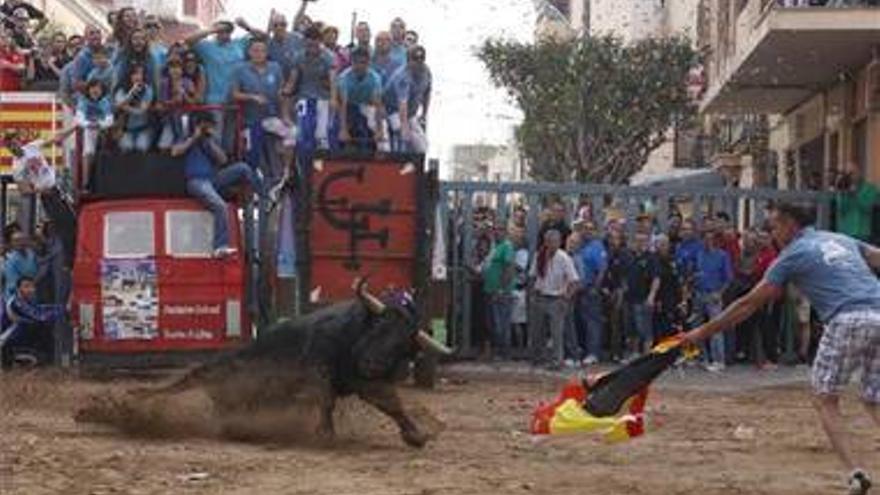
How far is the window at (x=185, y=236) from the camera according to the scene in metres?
16.2

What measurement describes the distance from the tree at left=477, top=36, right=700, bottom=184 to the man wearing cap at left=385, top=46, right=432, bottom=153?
25.8 metres

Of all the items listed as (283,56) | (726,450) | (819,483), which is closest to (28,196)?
(283,56)

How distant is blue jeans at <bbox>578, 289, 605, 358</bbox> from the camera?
19.1 meters

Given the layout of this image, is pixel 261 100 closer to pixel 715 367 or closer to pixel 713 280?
pixel 713 280

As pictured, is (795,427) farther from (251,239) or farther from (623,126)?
(623,126)

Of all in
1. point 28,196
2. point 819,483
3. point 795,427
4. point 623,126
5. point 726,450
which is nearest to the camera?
point 819,483

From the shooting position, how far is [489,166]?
90.7m

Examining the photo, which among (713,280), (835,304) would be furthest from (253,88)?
(835,304)

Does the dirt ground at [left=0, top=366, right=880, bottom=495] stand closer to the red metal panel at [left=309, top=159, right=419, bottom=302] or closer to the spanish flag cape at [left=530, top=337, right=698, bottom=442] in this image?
the spanish flag cape at [left=530, top=337, right=698, bottom=442]

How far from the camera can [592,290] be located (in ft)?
62.6

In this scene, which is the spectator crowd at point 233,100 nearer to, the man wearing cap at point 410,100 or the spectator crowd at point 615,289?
the man wearing cap at point 410,100

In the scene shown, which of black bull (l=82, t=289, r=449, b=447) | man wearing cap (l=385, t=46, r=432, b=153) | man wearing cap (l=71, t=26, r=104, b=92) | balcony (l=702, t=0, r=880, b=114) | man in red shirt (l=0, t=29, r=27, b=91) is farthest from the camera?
balcony (l=702, t=0, r=880, b=114)

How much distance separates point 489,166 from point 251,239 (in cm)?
7446

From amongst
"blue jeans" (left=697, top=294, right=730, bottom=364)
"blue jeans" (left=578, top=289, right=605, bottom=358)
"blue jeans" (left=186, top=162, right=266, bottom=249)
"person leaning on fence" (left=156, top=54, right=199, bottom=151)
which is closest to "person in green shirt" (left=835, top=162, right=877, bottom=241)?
"blue jeans" (left=697, top=294, right=730, bottom=364)
